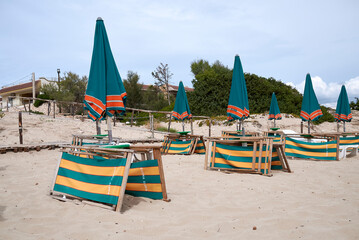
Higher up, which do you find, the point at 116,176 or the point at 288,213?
the point at 116,176

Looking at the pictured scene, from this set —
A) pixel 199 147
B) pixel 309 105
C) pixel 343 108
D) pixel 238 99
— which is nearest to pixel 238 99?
pixel 238 99

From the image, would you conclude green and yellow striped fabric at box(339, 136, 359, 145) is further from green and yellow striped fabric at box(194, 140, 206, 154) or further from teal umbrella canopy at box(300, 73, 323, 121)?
green and yellow striped fabric at box(194, 140, 206, 154)

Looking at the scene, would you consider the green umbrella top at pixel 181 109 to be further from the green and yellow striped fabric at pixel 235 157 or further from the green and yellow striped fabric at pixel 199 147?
the green and yellow striped fabric at pixel 235 157

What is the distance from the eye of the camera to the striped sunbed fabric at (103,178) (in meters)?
3.05

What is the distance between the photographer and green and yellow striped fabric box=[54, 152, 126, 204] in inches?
119

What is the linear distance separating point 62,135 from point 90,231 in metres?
9.77

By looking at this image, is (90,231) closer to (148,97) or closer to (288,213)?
(288,213)

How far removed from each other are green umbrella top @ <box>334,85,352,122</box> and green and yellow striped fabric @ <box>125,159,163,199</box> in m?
10.9

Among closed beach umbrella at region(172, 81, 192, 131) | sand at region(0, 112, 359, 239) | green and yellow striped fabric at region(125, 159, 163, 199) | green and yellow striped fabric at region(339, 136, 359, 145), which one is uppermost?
closed beach umbrella at region(172, 81, 192, 131)

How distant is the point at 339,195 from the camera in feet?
12.2

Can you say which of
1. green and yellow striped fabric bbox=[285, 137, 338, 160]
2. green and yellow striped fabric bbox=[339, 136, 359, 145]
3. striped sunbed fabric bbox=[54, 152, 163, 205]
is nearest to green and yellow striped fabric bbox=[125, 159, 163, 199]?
striped sunbed fabric bbox=[54, 152, 163, 205]

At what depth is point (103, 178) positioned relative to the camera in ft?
10.3

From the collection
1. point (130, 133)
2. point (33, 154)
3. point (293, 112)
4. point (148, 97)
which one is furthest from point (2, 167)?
point (148, 97)

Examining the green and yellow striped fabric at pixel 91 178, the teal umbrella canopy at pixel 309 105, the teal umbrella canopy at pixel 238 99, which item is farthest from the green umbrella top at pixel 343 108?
the green and yellow striped fabric at pixel 91 178
